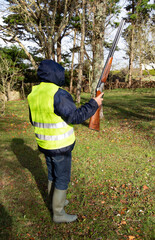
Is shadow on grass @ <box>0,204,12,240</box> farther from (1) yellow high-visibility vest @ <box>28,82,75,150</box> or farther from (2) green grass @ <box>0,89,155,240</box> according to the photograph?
(1) yellow high-visibility vest @ <box>28,82,75,150</box>

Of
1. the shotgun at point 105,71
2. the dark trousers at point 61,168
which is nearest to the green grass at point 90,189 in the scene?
the dark trousers at point 61,168

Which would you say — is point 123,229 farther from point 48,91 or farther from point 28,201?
point 48,91

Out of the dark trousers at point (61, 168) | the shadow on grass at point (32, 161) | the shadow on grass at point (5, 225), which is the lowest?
the shadow on grass at point (5, 225)

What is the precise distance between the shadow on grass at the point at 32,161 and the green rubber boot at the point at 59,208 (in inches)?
27.9

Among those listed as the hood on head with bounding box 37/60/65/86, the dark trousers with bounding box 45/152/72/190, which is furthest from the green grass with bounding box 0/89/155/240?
the hood on head with bounding box 37/60/65/86

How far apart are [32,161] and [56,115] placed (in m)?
3.43

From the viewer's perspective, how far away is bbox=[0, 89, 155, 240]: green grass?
2.83 metres

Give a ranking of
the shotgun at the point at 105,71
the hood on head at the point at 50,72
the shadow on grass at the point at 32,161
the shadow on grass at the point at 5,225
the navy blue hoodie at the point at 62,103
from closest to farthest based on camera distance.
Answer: the navy blue hoodie at the point at 62,103, the hood on head at the point at 50,72, the shadow on grass at the point at 5,225, the shadow on grass at the point at 32,161, the shotgun at the point at 105,71

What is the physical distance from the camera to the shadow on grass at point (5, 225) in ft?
8.98

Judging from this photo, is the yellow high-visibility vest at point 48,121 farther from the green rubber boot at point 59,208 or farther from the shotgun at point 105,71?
the shotgun at point 105,71

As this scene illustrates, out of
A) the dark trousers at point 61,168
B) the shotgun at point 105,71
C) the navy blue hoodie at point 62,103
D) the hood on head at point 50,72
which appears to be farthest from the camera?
the shotgun at point 105,71

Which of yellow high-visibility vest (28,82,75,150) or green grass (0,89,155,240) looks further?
green grass (0,89,155,240)

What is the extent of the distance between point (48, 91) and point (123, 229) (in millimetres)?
2520

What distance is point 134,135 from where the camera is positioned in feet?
23.9
